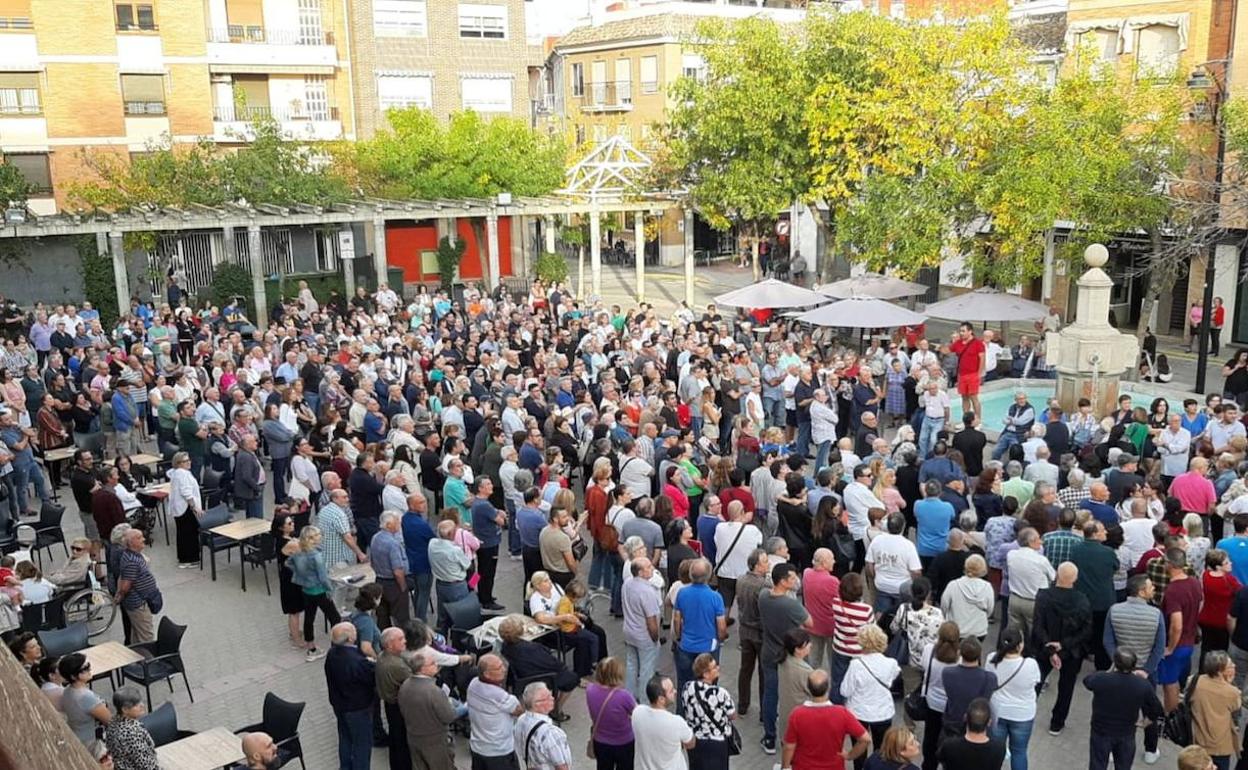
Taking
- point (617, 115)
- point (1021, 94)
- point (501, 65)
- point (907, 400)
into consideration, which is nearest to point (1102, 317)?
point (907, 400)

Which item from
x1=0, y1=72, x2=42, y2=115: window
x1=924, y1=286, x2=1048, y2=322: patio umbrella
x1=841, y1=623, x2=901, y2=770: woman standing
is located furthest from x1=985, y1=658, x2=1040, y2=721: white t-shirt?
x1=0, y1=72, x2=42, y2=115: window

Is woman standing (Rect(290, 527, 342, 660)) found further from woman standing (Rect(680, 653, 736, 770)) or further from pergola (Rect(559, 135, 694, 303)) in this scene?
pergola (Rect(559, 135, 694, 303))

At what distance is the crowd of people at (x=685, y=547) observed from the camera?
7773mm

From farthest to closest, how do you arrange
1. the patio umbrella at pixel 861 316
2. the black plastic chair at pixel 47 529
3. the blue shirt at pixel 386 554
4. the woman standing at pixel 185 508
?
the patio umbrella at pixel 861 316, the black plastic chair at pixel 47 529, the woman standing at pixel 185 508, the blue shirt at pixel 386 554

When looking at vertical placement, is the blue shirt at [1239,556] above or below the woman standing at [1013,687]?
above

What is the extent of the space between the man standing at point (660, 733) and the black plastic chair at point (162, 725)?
3.63m

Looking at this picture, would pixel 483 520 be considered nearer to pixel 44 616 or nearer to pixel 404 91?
pixel 44 616

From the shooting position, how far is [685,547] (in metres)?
9.91

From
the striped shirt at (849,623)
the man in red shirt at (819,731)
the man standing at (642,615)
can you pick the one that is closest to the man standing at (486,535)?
the man standing at (642,615)

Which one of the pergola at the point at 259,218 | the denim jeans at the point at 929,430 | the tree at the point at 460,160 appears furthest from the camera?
the tree at the point at 460,160

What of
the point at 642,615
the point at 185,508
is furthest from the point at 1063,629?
the point at 185,508

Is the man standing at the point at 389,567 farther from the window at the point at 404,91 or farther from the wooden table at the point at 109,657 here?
the window at the point at 404,91

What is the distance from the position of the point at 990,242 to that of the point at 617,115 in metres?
26.9

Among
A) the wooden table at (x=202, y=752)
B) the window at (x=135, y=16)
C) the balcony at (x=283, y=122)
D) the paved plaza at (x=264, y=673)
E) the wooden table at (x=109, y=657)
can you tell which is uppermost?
the window at (x=135, y=16)
